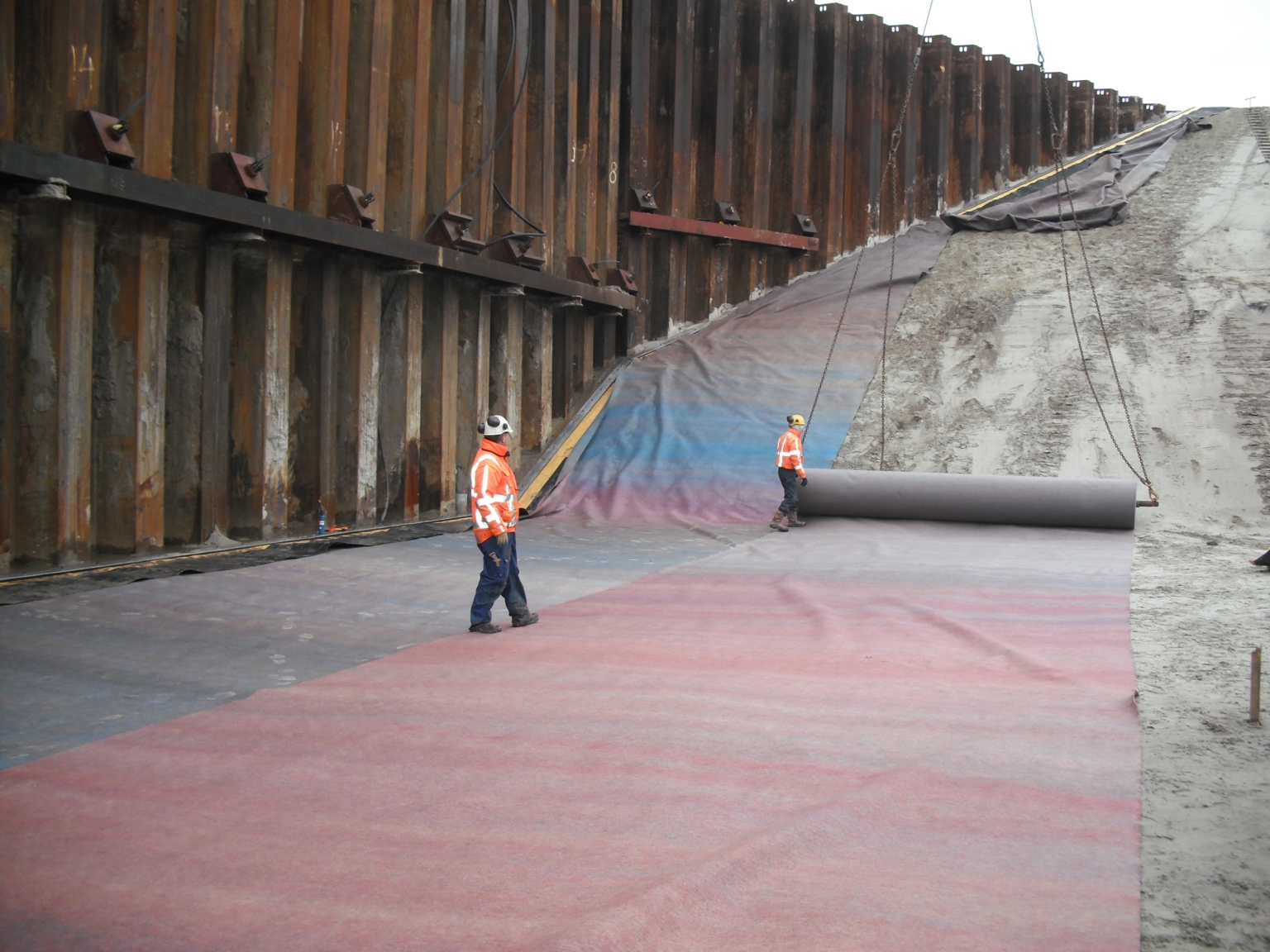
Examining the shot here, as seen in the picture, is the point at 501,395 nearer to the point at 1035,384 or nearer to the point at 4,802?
the point at 1035,384

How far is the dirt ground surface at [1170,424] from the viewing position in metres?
3.56

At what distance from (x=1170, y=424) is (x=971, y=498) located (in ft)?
10.7

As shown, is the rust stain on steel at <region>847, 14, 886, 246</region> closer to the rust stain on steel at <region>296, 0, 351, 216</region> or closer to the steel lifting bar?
the steel lifting bar

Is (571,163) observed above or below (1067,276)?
above

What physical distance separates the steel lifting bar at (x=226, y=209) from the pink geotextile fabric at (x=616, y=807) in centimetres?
433

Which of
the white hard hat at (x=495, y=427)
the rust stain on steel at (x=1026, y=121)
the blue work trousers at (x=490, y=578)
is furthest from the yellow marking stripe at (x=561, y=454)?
the rust stain on steel at (x=1026, y=121)

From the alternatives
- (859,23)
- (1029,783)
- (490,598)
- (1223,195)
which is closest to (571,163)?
(859,23)

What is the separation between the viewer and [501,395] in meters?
13.7

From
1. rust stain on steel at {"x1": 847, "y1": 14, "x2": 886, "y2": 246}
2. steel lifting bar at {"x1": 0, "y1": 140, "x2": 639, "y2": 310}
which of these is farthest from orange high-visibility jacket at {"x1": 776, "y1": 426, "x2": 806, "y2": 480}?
rust stain on steel at {"x1": 847, "y1": 14, "x2": 886, "y2": 246}

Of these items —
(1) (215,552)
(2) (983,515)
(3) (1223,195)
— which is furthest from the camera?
(3) (1223,195)

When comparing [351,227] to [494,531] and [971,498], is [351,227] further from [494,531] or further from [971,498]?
[971,498]

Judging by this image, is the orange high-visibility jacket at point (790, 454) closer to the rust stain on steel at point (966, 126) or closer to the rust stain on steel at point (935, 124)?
the rust stain on steel at point (935, 124)

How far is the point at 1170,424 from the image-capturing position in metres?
13.0

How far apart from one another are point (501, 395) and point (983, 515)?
19.4ft
